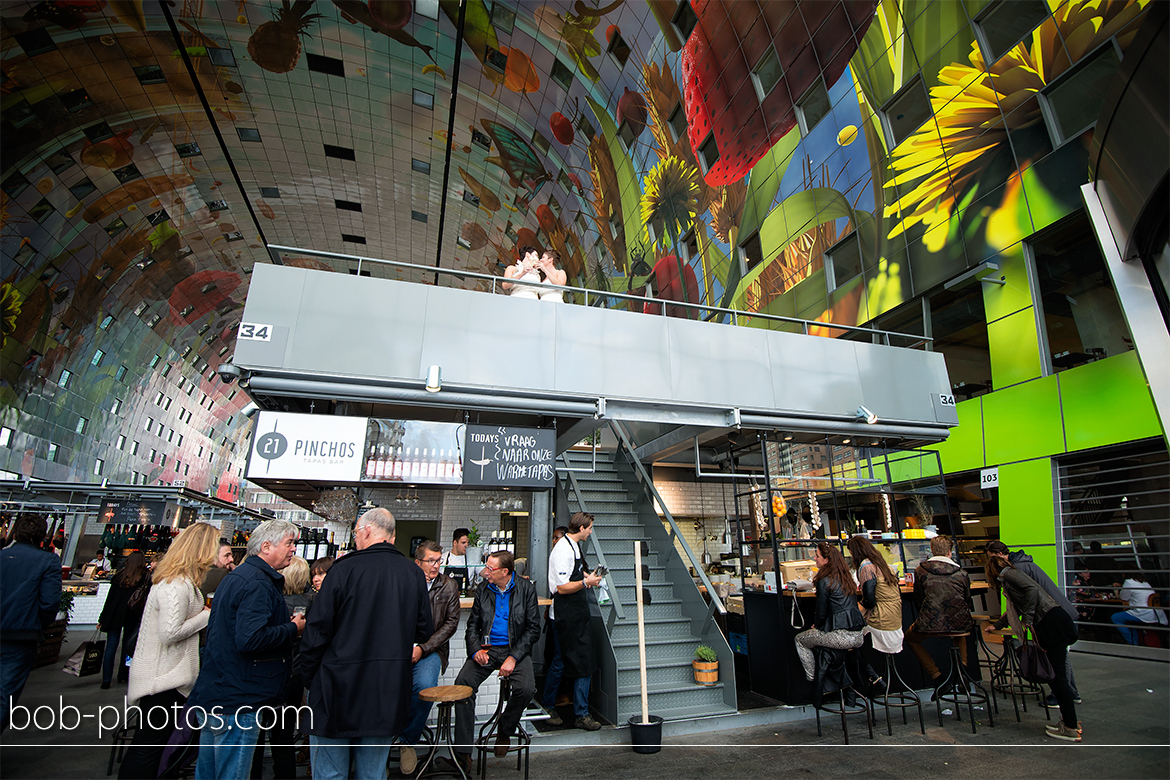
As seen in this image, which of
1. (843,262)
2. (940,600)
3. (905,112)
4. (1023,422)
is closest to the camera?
(940,600)

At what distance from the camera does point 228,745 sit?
8.87 feet

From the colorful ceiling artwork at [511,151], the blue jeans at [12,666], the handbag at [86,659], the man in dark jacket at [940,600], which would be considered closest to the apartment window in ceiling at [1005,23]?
the colorful ceiling artwork at [511,151]

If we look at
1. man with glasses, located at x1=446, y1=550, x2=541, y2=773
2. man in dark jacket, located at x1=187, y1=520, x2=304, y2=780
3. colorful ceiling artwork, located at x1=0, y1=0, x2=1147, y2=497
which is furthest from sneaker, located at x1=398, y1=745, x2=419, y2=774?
colorful ceiling artwork, located at x1=0, y1=0, x2=1147, y2=497

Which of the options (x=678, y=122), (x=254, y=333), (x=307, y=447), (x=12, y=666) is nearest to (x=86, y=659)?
(x=12, y=666)

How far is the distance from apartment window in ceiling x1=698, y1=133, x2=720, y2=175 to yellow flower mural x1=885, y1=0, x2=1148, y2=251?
5.20 metres

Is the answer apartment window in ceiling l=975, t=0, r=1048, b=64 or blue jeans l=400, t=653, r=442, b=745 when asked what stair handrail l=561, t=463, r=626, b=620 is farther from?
apartment window in ceiling l=975, t=0, r=1048, b=64

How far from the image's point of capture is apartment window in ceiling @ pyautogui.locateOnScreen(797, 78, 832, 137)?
11.4 meters

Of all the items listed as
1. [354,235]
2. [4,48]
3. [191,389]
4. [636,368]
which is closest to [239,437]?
[191,389]

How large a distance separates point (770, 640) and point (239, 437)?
45.9m

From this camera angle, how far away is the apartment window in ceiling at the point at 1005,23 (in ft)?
25.1

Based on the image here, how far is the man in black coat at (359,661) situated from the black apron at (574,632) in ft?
8.27

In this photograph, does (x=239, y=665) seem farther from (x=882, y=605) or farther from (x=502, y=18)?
(x=502, y=18)

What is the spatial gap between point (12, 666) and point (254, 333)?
2.72 meters

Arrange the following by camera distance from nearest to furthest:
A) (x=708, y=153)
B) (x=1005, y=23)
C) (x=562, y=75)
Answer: (x=1005, y=23), (x=708, y=153), (x=562, y=75)
